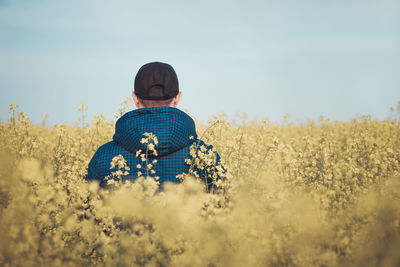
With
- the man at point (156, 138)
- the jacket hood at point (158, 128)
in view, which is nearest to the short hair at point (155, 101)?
the man at point (156, 138)

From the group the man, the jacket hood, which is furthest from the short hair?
the jacket hood

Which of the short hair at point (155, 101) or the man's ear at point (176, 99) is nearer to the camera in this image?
the short hair at point (155, 101)

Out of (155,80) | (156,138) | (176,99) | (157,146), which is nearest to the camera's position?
(156,138)

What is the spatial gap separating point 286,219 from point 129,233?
1064 millimetres

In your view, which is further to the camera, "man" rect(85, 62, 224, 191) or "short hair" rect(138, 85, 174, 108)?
"short hair" rect(138, 85, 174, 108)

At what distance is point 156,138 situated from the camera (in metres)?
2.32

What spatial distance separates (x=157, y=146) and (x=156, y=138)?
135 mm

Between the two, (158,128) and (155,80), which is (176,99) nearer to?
(155,80)

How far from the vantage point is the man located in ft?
8.04

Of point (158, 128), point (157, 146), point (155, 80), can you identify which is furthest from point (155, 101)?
point (157, 146)

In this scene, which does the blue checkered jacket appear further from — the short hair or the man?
the short hair

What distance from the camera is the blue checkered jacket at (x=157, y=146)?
2447 millimetres

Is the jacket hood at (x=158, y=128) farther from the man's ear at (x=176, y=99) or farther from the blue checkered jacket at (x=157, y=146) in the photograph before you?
the man's ear at (x=176, y=99)

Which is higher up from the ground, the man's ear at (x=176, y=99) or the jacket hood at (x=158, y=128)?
the man's ear at (x=176, y=99)
